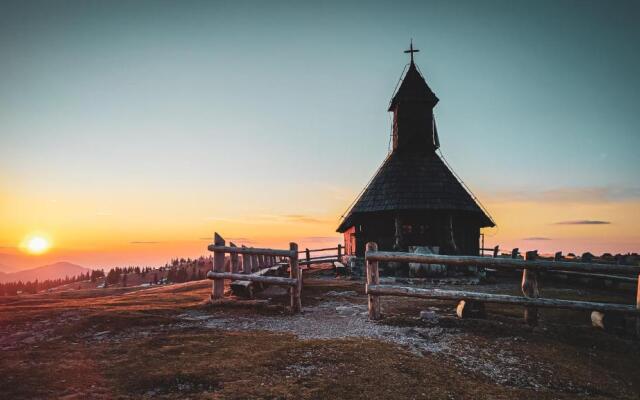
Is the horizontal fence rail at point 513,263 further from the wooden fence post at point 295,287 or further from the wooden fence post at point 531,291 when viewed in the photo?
the wooden fence post at point 295,287

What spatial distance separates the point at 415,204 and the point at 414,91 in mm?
9693

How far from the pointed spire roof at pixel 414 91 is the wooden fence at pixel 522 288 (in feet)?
63.5

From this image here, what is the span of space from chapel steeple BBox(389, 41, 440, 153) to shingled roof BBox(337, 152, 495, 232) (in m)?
1.14

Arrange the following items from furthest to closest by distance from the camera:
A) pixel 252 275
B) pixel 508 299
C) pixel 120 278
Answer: pixel 120 278 < pixel 252 275 < pixel 508 299

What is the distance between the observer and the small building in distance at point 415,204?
67.6ft

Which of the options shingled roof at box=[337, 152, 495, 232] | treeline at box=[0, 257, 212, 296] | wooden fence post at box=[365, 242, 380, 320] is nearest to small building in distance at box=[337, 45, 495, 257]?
shingled roof at box=[337, 152, 495, 232]

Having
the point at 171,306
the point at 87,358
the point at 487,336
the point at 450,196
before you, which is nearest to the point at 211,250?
the point at 171,306

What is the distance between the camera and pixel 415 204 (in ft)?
66.5

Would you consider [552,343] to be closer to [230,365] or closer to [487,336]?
[487,336]

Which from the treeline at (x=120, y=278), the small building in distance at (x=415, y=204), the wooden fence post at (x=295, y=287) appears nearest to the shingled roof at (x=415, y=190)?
the small building in distance at (x=415, y=204)

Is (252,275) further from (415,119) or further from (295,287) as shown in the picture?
(415,119)

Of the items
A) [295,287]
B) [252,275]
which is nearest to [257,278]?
[252,275]

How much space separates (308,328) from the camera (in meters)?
7.20

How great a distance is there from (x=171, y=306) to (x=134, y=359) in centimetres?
417
